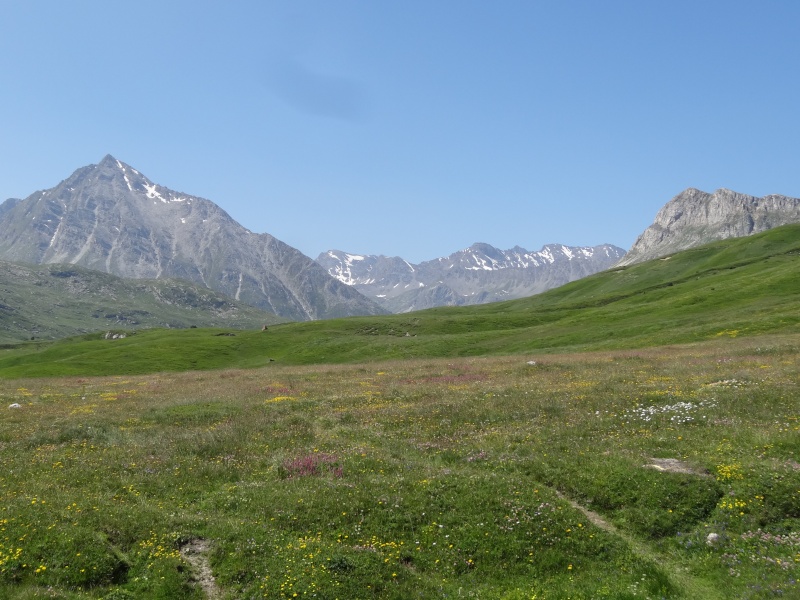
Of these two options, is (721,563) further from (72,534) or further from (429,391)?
(429,391)

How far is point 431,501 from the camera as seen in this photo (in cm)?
1794

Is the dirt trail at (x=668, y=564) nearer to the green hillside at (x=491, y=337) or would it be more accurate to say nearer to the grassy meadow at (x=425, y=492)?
the grassy meadow at (x=425, y=492)

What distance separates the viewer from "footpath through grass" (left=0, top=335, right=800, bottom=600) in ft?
45.6

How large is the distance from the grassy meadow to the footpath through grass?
79 mm

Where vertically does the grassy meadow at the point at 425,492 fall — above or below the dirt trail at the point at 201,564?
above

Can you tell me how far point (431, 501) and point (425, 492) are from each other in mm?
614

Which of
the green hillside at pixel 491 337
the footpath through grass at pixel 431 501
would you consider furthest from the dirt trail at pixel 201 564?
the green hillside at pixel 491 337

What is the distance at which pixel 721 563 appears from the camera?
14109mm

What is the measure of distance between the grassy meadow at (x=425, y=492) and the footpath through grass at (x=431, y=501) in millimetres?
79

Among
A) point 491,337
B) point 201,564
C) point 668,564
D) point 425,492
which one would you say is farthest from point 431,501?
point 491,337

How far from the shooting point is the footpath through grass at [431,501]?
1390 centimetres

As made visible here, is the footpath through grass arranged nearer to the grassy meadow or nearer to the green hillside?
the grassy meadow

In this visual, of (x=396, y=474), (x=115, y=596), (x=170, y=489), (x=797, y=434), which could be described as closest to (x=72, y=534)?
(x=115, y=596)

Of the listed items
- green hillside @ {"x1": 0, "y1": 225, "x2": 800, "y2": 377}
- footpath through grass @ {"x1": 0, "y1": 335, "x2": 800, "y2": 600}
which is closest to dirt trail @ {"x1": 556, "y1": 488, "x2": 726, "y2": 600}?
footpath through grass @ {"x1": 0, "y1": 335, "x2": 800, "y2": 600}
